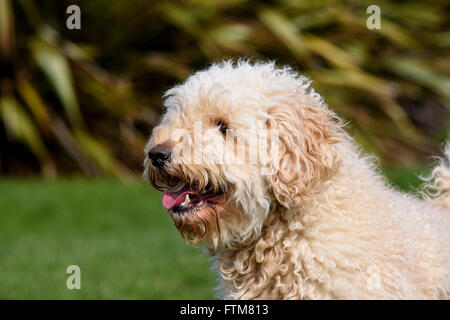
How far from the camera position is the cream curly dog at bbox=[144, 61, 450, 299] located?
4.05 meters

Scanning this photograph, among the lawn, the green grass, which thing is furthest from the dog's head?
the green grass

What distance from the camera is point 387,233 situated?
417cm

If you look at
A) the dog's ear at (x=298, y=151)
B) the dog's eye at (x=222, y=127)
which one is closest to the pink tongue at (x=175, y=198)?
the dog's eye at (x=222, y=127)

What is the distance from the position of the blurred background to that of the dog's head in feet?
16.5

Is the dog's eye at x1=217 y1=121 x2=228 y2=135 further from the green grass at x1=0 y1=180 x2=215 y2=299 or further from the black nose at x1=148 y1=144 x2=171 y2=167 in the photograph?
the green grass at x1=0 y1=180 x2=215 y2=299

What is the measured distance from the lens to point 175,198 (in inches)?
169

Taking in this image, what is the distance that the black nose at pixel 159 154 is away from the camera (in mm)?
4168

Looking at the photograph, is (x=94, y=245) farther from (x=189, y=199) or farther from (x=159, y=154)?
(x=159, y=154)

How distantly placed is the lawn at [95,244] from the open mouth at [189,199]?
1754 millimetres

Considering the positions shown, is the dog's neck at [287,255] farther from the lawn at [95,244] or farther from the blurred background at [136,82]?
the blurred background at [136,82]

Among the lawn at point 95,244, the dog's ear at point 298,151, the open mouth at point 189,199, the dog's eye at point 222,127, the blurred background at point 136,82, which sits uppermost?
the blurred background at point 136,82

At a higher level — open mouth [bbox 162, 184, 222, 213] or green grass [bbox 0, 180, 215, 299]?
green grass [bbox 0, 180, 215, 299]

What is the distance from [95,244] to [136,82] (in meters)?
5.08
